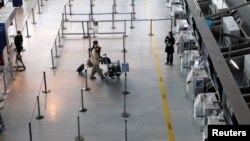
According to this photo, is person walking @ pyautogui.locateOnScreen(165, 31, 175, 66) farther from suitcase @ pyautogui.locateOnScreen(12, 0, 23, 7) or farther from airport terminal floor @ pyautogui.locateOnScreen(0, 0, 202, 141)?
suitcase @ pyautogui.locateOnScreen(12, 0, 23, 7)

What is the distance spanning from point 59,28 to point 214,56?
16842mm

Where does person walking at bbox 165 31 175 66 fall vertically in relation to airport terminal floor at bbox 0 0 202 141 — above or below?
above

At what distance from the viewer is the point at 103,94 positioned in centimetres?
1611

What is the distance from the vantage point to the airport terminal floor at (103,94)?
13555 millimetres

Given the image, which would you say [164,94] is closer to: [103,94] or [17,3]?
[103,94]

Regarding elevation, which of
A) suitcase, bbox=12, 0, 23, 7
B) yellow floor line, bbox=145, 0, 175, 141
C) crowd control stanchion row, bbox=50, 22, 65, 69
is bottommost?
yellow floor line, bbox=145, 0, 175, 141

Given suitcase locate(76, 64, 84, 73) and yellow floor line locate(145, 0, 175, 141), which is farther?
suitcase locate(76, 64, 84, 73)

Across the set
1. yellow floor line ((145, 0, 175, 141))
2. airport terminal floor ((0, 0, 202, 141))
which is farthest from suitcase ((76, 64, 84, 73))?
yellow floor line ((145, 0, 175, 141))

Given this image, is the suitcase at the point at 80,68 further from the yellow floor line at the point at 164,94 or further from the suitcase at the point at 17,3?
the suitcase at the point at 17,3

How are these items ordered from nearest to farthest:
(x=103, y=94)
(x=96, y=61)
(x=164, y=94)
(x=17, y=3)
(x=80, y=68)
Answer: (x=164, y=94), (x=103, y=94), (x=96, y=61), (x=80, y=68), (x=17, y=3)

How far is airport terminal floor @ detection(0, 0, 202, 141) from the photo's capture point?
13555mm

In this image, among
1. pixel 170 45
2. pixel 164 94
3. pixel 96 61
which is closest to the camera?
pixel 164 94

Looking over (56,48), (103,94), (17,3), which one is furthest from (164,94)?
(17,3)

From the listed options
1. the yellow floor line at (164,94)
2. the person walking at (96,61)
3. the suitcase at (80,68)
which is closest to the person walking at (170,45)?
the yellow floor line at (164,94)
